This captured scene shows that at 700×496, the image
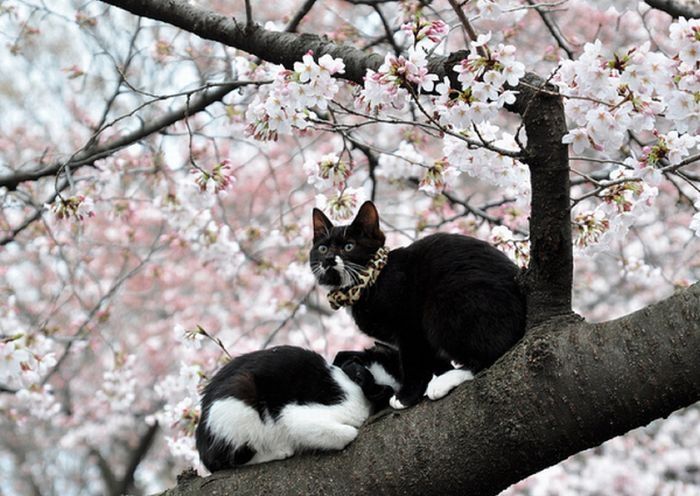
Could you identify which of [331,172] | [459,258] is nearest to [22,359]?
[331,172]

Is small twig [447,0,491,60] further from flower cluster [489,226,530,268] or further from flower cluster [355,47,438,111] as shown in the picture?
flower cluster [489,226,530,268]

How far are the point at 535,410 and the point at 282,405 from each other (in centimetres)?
100

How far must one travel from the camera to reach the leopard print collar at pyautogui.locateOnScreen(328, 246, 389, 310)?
2826mm

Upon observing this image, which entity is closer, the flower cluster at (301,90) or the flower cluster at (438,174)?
the flower cluster at (301,90)

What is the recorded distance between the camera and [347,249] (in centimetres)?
301

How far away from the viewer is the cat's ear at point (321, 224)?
316 cm

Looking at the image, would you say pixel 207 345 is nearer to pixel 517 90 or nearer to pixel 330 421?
pixel 330 421

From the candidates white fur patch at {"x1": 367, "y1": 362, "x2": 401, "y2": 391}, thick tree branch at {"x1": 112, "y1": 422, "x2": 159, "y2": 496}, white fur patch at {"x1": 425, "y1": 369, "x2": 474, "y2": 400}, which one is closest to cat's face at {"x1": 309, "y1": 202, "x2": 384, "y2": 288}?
white fur patch at {"x1": 367, "y1": 362, "x2": 401, "y2": 391}

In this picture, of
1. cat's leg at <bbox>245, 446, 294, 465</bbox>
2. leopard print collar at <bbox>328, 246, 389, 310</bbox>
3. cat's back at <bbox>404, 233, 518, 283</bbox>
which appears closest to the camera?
cat's leg at <bbox>245, 446, 294, 465</bbox>

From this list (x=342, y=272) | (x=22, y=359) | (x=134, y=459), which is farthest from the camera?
(x=134, y=459)

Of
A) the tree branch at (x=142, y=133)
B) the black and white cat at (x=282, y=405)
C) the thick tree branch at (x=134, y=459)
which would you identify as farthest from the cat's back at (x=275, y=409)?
→ the thick tree branch at (x=134, y=459)

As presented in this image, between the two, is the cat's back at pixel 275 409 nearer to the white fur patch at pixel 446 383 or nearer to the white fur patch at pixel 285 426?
the white fur patch at pixel 285 426

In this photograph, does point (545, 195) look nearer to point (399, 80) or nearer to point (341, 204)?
point (399, 80)

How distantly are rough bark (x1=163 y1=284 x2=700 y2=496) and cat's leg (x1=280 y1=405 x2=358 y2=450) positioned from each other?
0.33 ft
